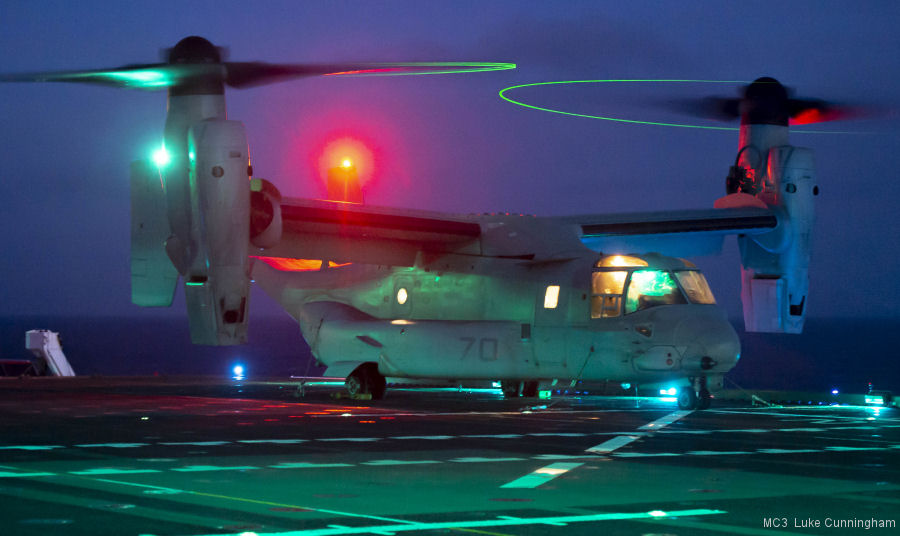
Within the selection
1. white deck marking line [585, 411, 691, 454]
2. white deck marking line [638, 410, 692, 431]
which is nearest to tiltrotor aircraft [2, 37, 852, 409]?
white deck marking line [638, 410, 692, 431]

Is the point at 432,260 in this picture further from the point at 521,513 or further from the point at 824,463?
the point at 521,513

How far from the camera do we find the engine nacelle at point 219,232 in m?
17.4

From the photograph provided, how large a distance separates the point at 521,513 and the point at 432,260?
14.9m

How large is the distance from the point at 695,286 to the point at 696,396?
196 centimetres

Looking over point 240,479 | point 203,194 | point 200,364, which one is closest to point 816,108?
point 203,194

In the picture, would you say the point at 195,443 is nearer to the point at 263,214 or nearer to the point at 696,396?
the point at 263,214

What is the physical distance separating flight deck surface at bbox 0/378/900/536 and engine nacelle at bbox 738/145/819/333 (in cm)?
423

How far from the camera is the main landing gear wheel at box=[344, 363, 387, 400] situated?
901 inches

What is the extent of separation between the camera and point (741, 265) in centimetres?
2486

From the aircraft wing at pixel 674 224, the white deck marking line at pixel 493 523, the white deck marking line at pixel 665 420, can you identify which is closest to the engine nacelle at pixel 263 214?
the aircraft wing at pixel 674 224

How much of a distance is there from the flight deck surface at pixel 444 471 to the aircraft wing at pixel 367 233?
3.51 meters

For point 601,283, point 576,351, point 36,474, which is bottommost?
point 36,474

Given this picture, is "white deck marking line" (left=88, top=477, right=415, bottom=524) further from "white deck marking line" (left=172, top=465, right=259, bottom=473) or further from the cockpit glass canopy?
the cockpit glass canopy

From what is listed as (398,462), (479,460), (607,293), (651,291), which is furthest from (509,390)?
(398,462)
